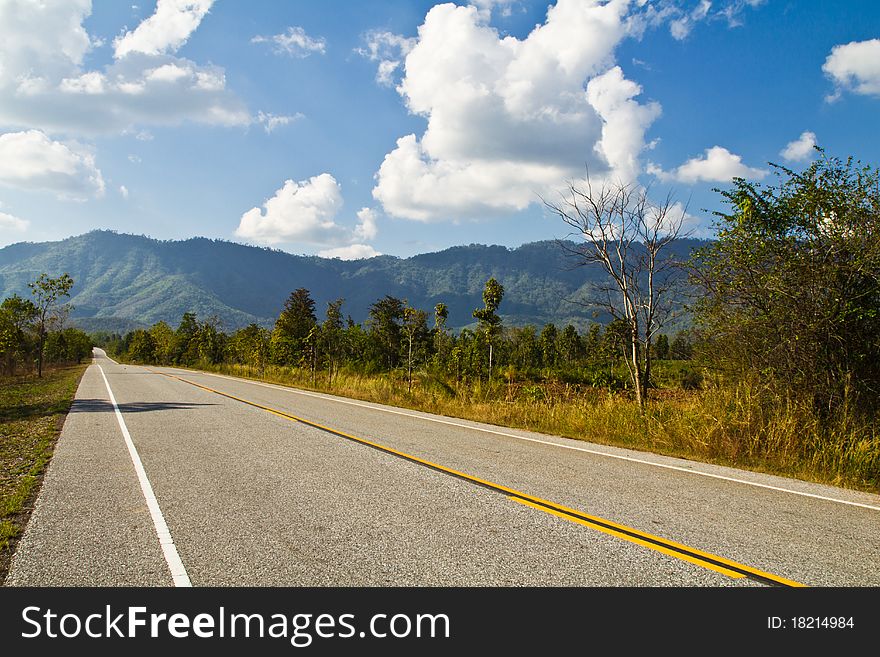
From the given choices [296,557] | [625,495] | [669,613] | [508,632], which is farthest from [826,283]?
[296,557]

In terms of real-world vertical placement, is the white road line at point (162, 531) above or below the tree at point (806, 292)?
below

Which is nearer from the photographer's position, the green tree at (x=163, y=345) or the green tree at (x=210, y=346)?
the green tree at (x=210, y=346)

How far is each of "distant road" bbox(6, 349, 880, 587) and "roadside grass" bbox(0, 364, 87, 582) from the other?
0.57 feet

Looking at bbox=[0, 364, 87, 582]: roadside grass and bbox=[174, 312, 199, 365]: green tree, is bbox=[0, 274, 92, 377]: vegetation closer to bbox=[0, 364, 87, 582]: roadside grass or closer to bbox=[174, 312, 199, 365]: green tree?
bbox=[0, 364, 87, 582]: roadside grass

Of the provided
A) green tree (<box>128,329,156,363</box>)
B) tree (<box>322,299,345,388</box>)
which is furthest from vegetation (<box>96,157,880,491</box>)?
green tree (<box>128,329,156,363</box>)

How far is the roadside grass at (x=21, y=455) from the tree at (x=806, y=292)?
1020 cm

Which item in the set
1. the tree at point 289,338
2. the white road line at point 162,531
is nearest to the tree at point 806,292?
the white road line at point 162,531

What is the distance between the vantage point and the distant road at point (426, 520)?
3.76 meters

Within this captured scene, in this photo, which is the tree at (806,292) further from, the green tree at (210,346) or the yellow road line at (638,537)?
the green tree at (210,346)

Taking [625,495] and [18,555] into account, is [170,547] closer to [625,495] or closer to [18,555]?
[18,555]

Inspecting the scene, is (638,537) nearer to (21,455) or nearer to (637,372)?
(637,372)

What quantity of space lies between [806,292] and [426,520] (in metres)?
7.37

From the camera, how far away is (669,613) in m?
3.28

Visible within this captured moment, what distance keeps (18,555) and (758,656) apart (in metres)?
A: 5.17
